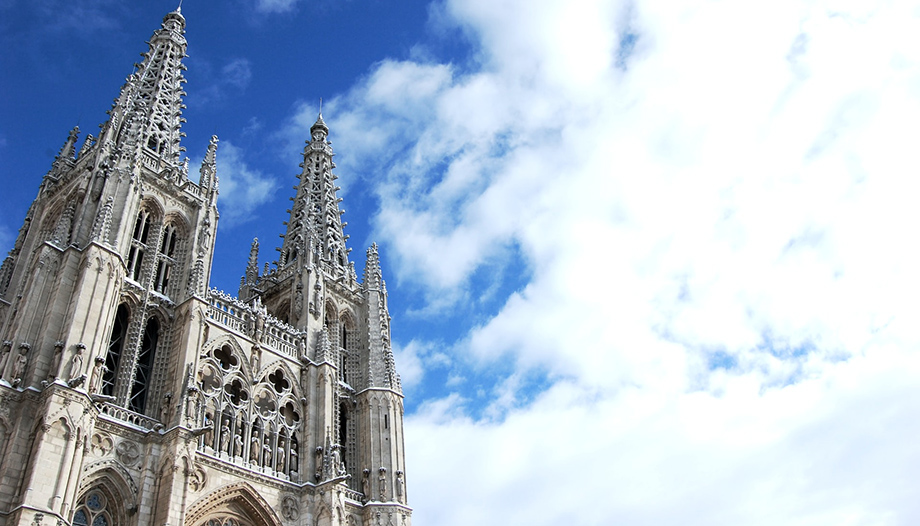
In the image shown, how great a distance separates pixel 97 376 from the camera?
24.9 metres

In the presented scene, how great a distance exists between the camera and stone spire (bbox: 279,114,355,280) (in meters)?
41.0

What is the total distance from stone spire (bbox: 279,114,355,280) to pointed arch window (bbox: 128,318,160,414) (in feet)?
33.9

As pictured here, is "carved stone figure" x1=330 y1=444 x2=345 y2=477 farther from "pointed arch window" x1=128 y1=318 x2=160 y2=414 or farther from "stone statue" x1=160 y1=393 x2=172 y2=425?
"pointed arch window" x1=128 y1=318 x2=160 y2=414

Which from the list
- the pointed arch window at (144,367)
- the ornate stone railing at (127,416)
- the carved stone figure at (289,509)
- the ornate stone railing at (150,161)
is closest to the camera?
the ornate stone railing at (127,416)

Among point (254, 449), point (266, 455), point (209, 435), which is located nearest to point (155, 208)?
point (209, 435)

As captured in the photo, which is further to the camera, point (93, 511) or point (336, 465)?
point (336, 465)

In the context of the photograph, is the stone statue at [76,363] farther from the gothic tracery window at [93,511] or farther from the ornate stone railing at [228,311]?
the ornate stone railing at [228,311]

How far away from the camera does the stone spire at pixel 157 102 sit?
33688 mm

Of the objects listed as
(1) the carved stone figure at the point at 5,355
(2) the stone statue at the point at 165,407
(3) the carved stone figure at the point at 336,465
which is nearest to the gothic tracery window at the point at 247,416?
(2) the stone statue at the point at 165,407

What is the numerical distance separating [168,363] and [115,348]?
2.04m

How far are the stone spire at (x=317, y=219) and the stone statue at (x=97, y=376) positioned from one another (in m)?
14.9

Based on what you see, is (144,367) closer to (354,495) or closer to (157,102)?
(354,495)

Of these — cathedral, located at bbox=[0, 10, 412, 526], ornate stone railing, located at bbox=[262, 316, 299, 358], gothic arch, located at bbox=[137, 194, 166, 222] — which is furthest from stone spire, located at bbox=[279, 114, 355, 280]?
gothic arch, located at bbox=[137, 194, 166, 222]

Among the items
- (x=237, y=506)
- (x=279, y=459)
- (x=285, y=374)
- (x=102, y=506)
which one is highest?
(x=285, y=374)
